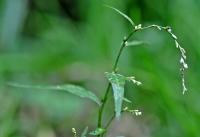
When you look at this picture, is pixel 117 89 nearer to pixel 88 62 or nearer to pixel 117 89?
pixel 117 89

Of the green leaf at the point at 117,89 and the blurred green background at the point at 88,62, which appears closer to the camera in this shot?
the green leaf at the point at 117,89

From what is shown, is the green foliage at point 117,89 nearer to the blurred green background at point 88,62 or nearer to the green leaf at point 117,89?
the green leaf at point 117,89

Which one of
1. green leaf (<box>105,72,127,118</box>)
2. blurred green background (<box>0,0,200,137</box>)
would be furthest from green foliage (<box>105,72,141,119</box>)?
blurred green background (<box>0,0,200,137</box>)

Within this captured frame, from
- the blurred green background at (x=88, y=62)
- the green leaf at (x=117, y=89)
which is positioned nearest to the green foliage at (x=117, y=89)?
the green leaf at (x=117, y=89)

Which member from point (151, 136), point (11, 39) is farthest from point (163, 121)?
point (11, 39)

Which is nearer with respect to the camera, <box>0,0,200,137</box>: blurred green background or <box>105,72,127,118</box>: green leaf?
<box>105,72,127,118</box>: green leaf

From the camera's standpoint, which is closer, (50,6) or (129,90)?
(129,90)

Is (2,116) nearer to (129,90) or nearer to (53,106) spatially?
(53,106)

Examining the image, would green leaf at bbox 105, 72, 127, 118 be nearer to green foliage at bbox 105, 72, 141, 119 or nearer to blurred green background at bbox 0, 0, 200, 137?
green foliage at bbox 105, 72, 141, 119

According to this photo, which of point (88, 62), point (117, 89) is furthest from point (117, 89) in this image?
point (88, 62)
